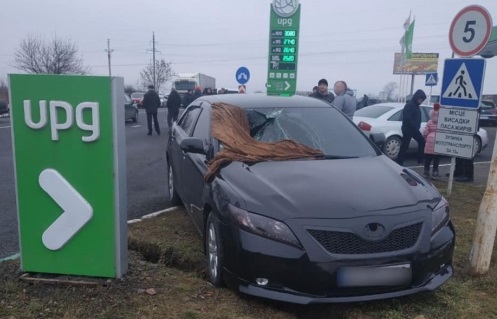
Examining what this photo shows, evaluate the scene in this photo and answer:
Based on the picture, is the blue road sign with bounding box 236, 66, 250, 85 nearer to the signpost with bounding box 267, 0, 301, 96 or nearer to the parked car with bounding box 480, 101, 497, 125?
the signpost with bounding box 267, 0, 301, 96

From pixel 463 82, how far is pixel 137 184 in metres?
5.43

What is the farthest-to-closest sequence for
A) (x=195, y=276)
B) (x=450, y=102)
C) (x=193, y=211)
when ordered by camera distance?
(x=450, y=102)
(x=193, y=211)
(x=195, y=276)

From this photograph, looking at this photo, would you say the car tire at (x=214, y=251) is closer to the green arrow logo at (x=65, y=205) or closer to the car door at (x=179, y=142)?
the green arrow logo at (x=65, y=205)

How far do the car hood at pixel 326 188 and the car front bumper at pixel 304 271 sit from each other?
0.25m

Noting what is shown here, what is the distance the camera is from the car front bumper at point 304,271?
10.0ft

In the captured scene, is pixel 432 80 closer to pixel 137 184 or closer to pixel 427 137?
pixel 427 137

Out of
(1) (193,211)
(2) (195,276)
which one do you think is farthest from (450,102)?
(2) (195,276)

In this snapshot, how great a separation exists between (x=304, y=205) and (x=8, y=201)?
16.8ft

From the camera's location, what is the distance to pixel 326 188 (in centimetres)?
346

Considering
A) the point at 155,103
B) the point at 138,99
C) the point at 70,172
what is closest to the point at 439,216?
the point at 70,172

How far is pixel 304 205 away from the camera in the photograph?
3234 mm

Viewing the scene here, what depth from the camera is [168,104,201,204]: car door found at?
550 cm

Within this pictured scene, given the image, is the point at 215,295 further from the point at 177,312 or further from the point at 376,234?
the point at 376,234

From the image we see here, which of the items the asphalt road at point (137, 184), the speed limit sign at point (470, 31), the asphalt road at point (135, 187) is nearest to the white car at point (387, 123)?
the asphalt road at point (137, 184)
